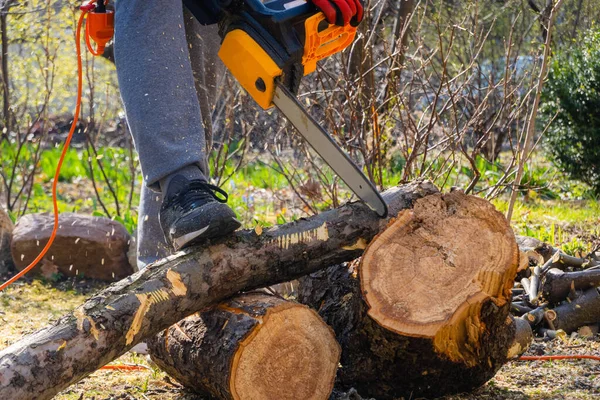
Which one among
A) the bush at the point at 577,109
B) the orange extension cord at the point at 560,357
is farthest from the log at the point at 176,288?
the bush at the point at 577,109

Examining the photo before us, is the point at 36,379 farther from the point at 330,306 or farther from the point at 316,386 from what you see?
the point at 330,306

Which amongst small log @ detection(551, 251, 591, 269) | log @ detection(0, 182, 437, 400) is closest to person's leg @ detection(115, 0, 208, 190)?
log @ detection(0, 182, 437, 400)

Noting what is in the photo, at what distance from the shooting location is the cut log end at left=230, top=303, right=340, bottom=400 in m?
2.45

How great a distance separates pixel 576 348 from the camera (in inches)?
133

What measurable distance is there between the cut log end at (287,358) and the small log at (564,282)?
150 cm

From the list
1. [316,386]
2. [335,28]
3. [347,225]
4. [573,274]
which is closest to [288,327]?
[316,386]

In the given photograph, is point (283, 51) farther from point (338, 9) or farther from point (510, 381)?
point (510, 381)

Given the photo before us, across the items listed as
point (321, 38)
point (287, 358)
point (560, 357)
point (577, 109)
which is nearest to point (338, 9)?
point (321, 38)

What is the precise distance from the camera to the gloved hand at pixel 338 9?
2584 millimetres

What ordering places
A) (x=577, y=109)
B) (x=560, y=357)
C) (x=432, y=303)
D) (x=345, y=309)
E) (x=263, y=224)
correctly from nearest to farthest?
1. (x=432, y=303)
2. (x=345, y=309)
3. (x=560, y=357)
4. (x=263, y=224)
5. (x=577, y=109)

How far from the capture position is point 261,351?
2473 millimetres

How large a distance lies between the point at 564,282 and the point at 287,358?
65.8 inches

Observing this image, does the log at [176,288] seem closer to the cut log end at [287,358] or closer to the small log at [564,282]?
the cut log end at [287,358]

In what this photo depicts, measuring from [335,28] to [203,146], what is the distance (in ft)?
1.86
